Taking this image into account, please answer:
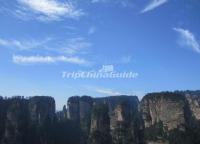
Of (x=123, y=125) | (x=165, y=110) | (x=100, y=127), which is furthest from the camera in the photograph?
(x=100, y=127)

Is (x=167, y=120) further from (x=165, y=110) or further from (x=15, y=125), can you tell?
(x=15, y=125)

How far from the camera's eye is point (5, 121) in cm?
16412

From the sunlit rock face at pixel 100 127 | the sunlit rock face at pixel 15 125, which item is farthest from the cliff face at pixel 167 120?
the sunlit rock face at pixel 15 125

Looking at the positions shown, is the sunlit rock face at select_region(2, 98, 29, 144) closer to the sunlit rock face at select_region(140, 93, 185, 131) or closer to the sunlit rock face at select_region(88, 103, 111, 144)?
the sunlit rock face at select_region(88, 103, 111, 144)

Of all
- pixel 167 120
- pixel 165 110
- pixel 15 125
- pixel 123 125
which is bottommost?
pixel 123 125

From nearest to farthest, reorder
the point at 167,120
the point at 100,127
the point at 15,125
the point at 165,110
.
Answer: the point at 167,120 < the point at 15,125 < the point at 165,110 < the point at 100,127

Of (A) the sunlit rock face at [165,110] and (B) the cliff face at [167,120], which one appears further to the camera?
(A) the sunlit rock face at [165,110]

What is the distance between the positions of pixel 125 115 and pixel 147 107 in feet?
39.0

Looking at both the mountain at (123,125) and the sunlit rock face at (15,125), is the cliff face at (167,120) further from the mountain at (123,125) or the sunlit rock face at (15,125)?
the sunlit rock face at (15,125)

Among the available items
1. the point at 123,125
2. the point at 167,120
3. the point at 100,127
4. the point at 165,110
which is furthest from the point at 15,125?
the point at 165,110

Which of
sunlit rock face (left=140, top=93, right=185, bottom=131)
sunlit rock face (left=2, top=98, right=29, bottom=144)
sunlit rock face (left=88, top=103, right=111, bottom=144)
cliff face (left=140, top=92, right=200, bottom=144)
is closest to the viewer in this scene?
cliff face (left=140, top=92, right=200, bottom=144)

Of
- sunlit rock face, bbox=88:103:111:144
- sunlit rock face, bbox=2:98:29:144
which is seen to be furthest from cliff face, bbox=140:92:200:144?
sunlit rock face, bbox=2:98:29:144

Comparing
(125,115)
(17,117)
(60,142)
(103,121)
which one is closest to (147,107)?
(125,115)

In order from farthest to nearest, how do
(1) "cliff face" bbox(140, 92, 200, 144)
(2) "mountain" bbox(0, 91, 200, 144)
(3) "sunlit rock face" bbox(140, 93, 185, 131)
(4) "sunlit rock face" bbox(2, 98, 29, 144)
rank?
(4) "sunlit rock face" bbox(2, 98, 29, 144) < (3) "sunlit rock face" bbox(140, 93, 185, 131) < (2) "mountain" bbox(0, 91, 200, 144) < (1) "cliff face" bbox(140, 92, 200, 144)
